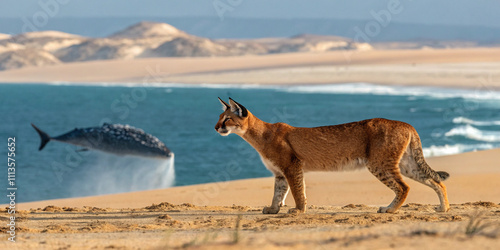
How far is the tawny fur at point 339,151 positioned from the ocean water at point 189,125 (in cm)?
754

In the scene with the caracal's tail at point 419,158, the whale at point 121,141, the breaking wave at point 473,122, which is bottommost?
the caracal's tail at point 419,158

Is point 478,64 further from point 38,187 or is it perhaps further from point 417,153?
point 417,153

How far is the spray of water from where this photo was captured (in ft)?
53.3

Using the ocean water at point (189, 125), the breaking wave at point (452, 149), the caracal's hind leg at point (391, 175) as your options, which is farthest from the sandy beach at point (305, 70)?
the caracal's hind leg at point (391, 175)

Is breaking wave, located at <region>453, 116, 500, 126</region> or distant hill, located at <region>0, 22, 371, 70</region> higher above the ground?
distant hill, located at <region>0, 22, 371, 70</region>

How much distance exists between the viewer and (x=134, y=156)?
645 inches

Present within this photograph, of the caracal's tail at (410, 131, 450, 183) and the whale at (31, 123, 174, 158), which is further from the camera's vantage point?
the whale at (31, 123, 174, 158)

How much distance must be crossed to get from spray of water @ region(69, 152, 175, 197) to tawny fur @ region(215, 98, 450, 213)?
7.42 metres

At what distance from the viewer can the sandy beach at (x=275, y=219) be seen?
19.8 ft

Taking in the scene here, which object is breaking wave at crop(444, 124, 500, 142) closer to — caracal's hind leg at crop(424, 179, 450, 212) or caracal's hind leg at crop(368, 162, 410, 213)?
caracal's hind leg at crop(424, 179, 450, 212)

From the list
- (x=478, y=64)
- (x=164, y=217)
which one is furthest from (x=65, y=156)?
(x=478, y=64)
